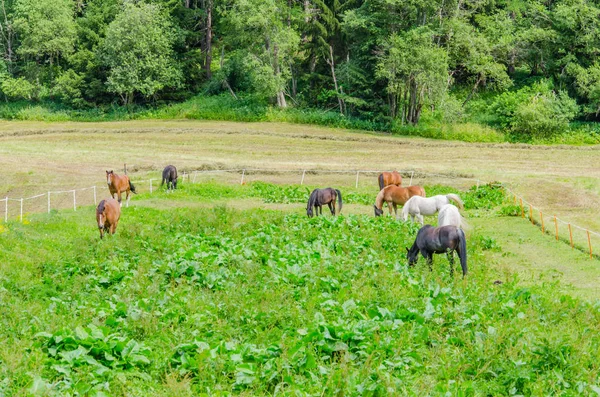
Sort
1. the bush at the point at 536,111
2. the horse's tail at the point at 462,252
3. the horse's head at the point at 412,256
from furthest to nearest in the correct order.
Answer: the bush at the point at 536,111
the horse's head at the point at 412,256
the horse's tail at the point at 462,252

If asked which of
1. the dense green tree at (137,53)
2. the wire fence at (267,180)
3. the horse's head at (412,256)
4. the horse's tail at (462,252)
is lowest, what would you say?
the wire fence at (267,180)

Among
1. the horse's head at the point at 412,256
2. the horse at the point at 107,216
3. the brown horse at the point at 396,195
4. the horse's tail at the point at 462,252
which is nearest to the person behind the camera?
the horse's tail at the point at 462,252

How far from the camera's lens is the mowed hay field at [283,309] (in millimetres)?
10734

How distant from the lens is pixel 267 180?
45062 millimetres

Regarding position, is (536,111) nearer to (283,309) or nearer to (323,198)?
(323,198)

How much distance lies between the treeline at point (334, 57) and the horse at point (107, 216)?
4116 cm

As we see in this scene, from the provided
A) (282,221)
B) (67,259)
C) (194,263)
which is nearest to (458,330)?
(194,263)

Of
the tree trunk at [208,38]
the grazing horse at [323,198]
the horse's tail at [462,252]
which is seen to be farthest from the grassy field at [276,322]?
the tree trunk at [208,38]

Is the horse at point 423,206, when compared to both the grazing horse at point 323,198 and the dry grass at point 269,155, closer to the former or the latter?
the grazing horse at point 323,198

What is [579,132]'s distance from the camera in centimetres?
6119

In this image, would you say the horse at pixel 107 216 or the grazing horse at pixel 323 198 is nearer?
the horse at pixel 107 216

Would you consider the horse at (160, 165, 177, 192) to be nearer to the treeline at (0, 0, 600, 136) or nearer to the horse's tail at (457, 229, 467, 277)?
the horse's tail at (457, 229, 467, 277)

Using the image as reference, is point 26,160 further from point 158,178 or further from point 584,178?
point 584,178

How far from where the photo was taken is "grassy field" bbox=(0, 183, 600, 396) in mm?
10656
